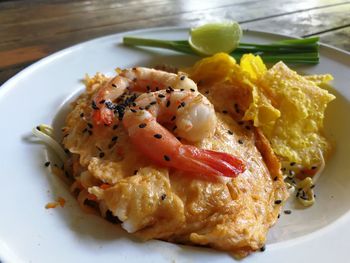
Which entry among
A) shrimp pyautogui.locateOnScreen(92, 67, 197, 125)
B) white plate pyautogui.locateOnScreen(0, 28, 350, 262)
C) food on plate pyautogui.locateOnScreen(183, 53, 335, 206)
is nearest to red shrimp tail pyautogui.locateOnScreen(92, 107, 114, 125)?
shrimp pyautogui.locateOnScreen(92, 67, 197, 125)

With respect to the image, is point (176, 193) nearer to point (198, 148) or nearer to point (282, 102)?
point (198, 148)

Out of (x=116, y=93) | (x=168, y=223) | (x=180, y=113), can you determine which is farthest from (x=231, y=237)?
(x=116, y=93)

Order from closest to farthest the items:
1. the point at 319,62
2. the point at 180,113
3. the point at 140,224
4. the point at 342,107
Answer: the point at 140,224 < the point at 180,113 < the point at 342,107 < the point at 319,62

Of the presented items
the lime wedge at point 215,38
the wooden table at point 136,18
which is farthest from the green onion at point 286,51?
the wooden table at point 136,18

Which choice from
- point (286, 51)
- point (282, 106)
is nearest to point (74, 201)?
point (282, 106)

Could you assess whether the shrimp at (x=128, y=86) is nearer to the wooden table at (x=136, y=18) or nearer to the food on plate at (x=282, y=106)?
the food on plate at (x=282, y=106)

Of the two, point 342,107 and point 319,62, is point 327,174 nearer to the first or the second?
point 342,107
